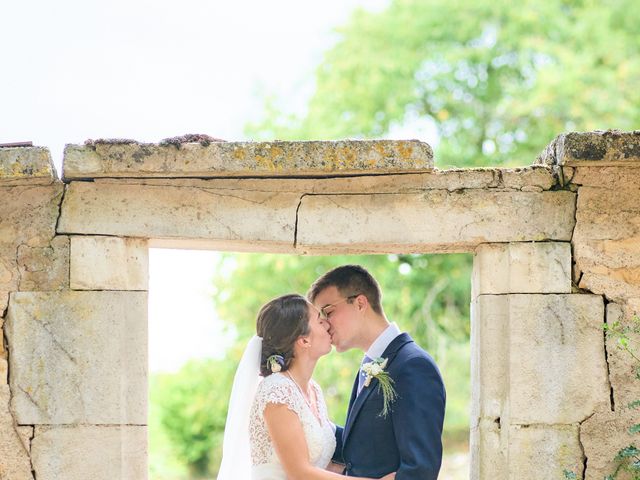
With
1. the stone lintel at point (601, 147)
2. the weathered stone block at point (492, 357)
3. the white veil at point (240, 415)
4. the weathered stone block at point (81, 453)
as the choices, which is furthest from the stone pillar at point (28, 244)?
the stone lintel at point (601, 147)

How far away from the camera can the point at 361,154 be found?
4.58m

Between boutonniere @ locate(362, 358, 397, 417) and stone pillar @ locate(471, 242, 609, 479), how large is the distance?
0.42m

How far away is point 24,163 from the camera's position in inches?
180

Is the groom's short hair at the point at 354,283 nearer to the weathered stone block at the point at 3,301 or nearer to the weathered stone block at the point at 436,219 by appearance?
the weathered stone block at the point at 436,219

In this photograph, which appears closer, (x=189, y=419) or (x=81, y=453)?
(x=81, y=453)

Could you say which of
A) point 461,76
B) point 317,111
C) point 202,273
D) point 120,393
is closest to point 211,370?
point 202,273

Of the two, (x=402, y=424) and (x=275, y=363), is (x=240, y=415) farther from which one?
(x=402, y=424)

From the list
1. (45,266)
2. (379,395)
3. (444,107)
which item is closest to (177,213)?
(45,266)

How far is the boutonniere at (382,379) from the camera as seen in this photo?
4.72 meters

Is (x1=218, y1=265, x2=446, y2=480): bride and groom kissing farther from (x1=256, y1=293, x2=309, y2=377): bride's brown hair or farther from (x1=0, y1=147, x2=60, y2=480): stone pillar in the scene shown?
(x1=0, y1=147, x2=60, y2=480): stone pillar

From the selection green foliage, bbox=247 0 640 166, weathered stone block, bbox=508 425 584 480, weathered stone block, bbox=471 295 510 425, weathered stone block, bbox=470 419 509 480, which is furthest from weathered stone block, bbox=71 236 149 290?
green foliage, bbox=247 0 640 166

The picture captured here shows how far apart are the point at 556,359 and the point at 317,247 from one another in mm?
1236

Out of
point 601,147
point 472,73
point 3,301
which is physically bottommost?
point 3,301

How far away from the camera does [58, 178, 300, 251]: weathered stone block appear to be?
4.74m
